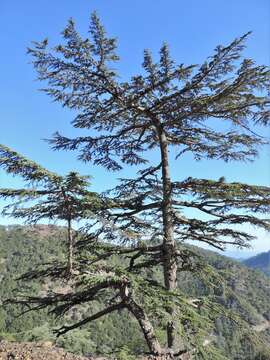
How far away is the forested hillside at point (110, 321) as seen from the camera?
9344 millimetres

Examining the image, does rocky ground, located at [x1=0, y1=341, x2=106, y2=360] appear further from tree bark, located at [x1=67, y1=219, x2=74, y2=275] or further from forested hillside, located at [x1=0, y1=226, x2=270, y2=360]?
tree bark, located at [x1=67, y1=219, x2=74, y2=275]

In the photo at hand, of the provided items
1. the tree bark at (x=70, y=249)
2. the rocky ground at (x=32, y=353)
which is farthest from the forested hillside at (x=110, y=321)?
the rocky ground at (x=32, y=353)

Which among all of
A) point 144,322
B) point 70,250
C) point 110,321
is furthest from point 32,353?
point 110,321

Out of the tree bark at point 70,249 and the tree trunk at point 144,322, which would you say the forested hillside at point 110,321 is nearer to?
the tree bark at point 70,249

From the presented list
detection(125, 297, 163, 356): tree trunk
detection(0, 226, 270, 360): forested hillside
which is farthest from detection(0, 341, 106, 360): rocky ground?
detection(125, 297, 163, 356): tree trunk

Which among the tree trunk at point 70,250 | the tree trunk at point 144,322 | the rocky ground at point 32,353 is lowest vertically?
the rocky ground at point 32,353

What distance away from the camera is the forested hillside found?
30.7 ft

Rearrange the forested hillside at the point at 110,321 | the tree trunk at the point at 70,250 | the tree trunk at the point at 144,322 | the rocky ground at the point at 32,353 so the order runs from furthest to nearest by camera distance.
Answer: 1. the tree trunk at the point at 144,322
2. the forested hillside at the point at 110,321
3. the rocky ground at the point at 32,353
4. the tree trunk at the point at 70,250

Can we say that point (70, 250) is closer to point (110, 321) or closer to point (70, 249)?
point (70, 249)

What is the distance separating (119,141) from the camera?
38.7 feet

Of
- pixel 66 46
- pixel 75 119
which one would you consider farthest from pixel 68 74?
pixel 75 119

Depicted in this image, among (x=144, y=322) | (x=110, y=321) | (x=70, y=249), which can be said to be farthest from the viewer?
(x=110, y=321)

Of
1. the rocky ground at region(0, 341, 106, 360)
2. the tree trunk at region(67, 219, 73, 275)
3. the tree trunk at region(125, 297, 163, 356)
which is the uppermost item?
the tree trunk at region(67, 219, 73, 275)

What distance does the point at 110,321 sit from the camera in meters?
152
